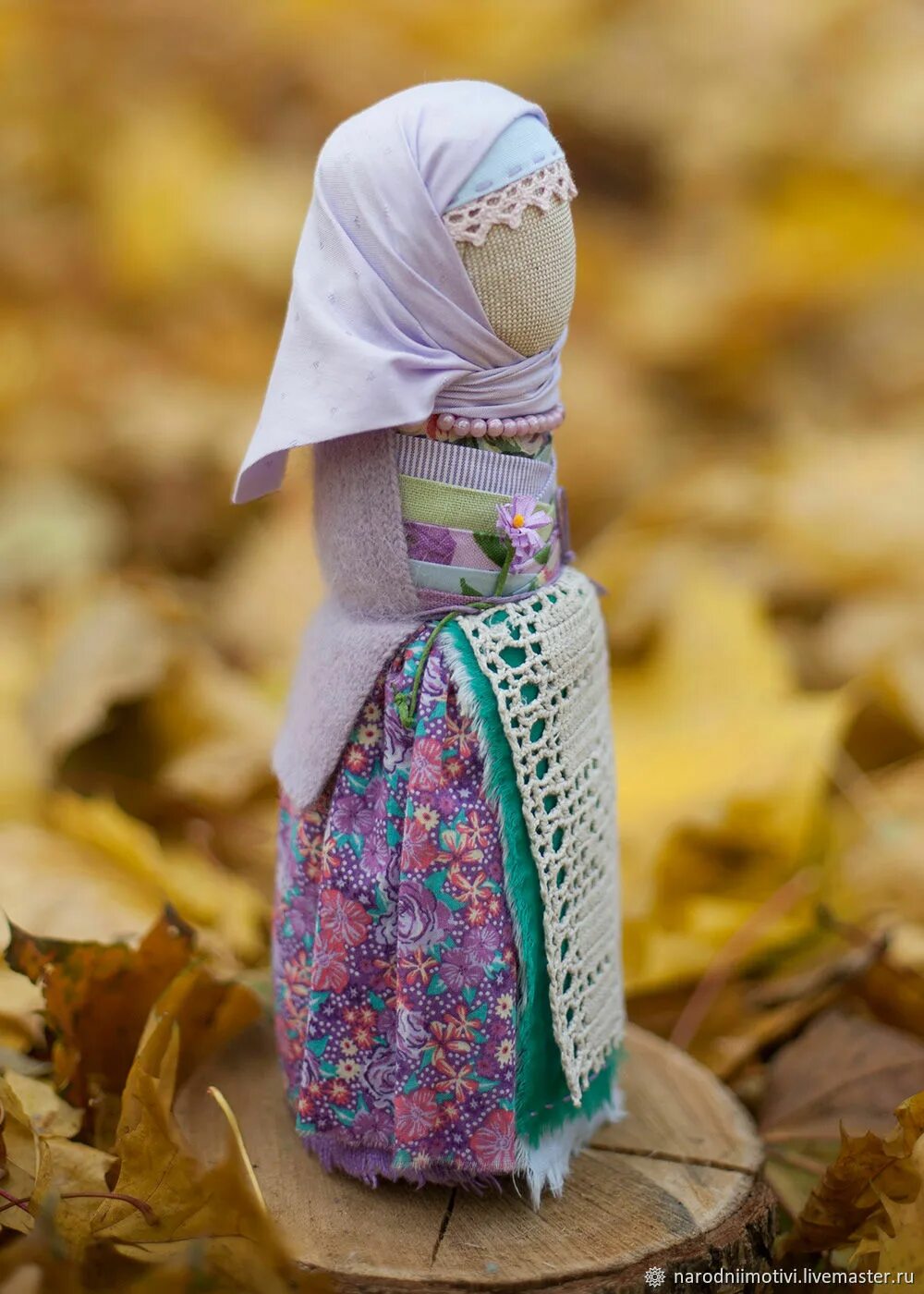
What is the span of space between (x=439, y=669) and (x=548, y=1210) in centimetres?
37

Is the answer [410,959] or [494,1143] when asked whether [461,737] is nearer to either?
[410,959]

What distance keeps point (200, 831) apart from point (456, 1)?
236 centimetres

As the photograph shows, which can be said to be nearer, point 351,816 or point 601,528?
point 351,816

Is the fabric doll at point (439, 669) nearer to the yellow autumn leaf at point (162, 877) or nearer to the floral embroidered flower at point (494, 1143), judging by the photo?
the floral embroidered flower at point (494, 1143)

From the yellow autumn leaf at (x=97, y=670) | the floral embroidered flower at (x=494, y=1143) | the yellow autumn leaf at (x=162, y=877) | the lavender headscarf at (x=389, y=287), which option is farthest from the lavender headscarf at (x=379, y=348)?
the yellow autumn leaf at (x=97, y=670)

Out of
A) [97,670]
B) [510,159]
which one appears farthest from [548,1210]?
[97,670]

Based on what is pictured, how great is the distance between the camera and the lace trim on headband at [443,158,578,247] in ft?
2.76

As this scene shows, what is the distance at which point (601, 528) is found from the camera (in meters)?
2.71

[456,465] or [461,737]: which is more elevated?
[456,465]

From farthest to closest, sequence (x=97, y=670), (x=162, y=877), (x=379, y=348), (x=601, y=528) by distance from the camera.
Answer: (x=601, y=528)
(x=97, y=670)
(x=162, y=877)
(x=379, y=348)

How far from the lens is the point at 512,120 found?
853mm

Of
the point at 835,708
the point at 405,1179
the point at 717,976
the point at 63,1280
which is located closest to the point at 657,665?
the point at 835,708

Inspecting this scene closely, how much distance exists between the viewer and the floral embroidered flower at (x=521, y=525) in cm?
89

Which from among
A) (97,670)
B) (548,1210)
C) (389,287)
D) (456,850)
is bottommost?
(548,1210)
